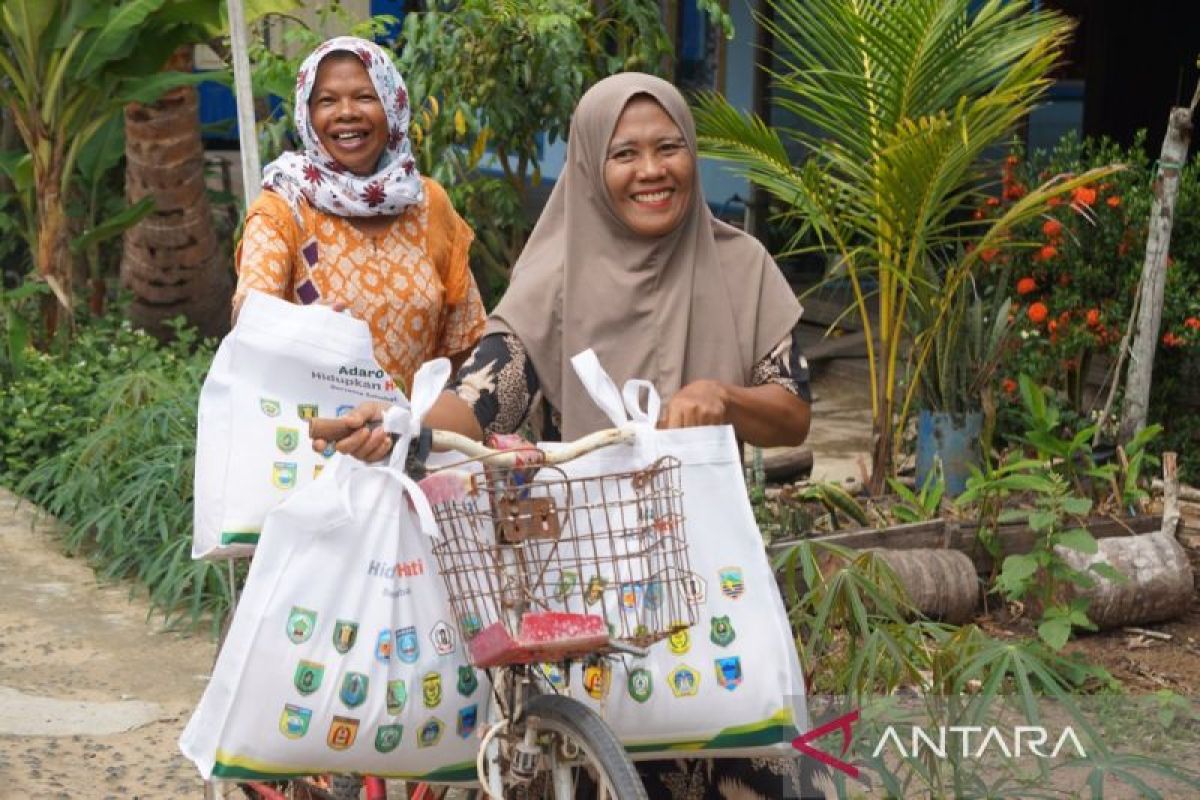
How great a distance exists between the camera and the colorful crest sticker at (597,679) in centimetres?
252

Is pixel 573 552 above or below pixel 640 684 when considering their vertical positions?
above

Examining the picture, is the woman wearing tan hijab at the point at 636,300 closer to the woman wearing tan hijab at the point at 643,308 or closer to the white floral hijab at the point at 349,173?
the woman wearing tan hijab at the point at 643,308

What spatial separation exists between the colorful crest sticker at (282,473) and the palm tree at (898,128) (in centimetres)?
286

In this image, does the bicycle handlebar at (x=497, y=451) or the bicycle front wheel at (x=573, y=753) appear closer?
the bicycle front wheel at (x=573, y=753)

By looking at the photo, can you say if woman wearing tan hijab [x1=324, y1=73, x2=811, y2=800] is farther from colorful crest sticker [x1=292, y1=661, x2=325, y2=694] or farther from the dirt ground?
the dirt ground

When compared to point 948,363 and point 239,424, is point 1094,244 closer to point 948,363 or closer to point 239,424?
point 948,363

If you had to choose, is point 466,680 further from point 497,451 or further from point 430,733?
point 497,451

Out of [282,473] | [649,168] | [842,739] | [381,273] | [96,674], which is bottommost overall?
[96,674]

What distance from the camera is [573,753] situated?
8.35 ft

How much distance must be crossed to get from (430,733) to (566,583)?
291 mm

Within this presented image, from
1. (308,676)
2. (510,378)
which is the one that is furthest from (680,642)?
(510,378)

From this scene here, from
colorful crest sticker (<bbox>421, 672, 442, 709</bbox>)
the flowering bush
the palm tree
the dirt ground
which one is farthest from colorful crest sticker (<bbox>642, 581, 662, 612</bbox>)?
the flowering bush

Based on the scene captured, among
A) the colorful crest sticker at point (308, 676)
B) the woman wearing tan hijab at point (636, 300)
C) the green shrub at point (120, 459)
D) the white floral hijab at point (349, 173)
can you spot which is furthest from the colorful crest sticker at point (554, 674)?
the green shrub at point (120, 459)

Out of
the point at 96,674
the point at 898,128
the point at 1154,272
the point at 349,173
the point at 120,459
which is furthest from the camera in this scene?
the point at 120,459
